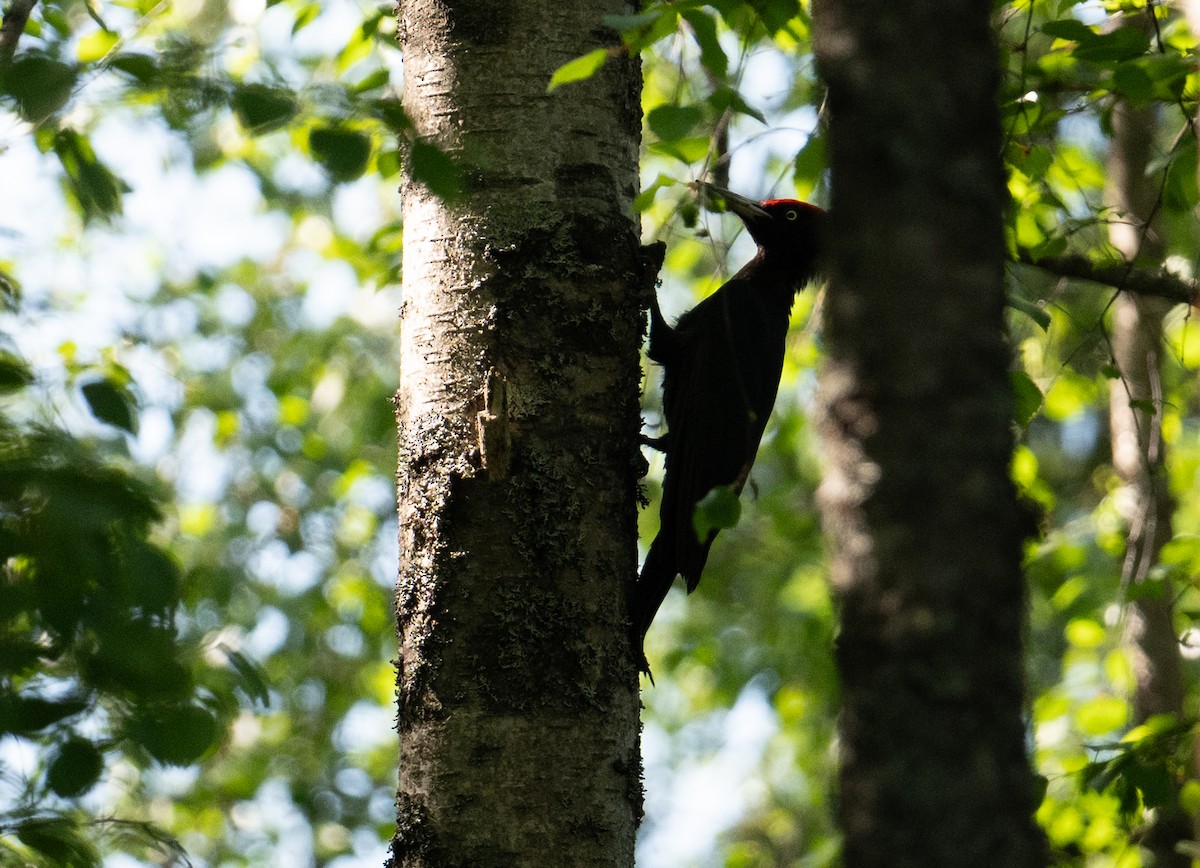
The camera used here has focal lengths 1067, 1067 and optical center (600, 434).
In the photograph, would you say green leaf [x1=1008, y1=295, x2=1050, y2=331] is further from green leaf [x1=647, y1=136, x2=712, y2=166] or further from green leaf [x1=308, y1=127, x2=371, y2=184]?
green leaf [x1=308, y1=127, x2=371, y2=184]

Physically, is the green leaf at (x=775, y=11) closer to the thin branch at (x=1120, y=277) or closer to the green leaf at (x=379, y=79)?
the thin branch at (x=1120, y=277)

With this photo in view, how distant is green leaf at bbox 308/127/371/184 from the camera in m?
1.33

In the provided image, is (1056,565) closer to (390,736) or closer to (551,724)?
(551,724)

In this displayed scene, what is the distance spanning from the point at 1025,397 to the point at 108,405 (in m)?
1.85

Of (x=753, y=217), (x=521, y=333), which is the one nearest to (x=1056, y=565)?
(x=753, y=217)

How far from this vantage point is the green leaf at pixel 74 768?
4.25 ft

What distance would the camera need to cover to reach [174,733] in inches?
49.0

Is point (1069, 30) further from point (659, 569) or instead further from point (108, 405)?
point (108, 405)

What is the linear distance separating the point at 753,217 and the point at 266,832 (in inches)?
249

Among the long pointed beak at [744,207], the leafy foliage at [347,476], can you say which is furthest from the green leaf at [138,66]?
the long pointed beak at [744,207]

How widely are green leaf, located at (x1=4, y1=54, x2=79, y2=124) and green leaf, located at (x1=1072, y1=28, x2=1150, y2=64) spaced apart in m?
1.87

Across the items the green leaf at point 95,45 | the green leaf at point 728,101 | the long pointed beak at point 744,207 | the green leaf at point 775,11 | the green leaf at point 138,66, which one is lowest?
the green leaf at point 138,66

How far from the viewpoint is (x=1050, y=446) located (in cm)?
924

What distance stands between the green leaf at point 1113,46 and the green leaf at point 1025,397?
26.2 inches
